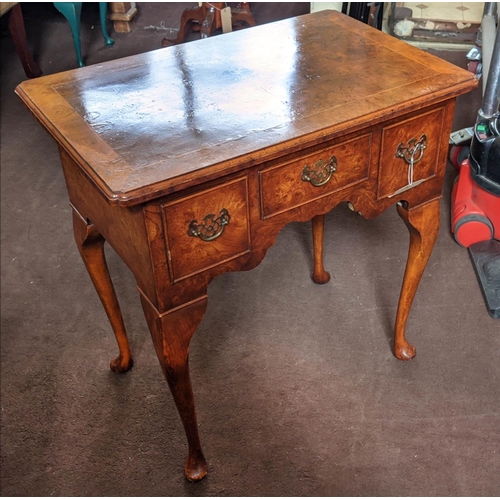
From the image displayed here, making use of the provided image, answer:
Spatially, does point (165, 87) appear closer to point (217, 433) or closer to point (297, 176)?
point (297, 176)

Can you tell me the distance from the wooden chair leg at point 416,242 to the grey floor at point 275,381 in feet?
0.67

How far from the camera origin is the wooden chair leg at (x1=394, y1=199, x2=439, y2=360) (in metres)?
1.62

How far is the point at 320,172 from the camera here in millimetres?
1361

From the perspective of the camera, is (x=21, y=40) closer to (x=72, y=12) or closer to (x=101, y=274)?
(x=72, y=12)

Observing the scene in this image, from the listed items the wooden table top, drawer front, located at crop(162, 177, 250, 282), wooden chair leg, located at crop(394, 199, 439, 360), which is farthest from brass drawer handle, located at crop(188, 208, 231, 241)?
wooden chair leg, located at crop(394, 199, 439, 360)

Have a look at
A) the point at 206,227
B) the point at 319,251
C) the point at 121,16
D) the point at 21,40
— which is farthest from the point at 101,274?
the point at 121,16

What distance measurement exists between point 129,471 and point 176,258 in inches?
26.2

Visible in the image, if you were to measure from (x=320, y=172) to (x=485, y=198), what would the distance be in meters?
1.05

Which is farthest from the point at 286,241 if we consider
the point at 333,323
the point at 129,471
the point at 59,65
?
the point at 59,65

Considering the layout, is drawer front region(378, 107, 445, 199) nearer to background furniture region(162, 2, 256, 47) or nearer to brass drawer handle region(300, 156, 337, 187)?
brass drawer handle region(300, 156, 337, 187)

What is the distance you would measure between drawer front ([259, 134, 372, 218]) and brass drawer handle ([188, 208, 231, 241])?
0.09 metres

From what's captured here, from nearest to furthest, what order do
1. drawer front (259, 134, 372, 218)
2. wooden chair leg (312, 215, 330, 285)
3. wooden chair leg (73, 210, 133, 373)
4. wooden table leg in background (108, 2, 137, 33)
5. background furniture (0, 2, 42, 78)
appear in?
drawer front (259, 134, 372, 218) → wooden chair leg (73, 210, 133, 373) → wooden chair leg (312, 215, 330, 285) → background furniture (0, 2, 42, 78) → wooden table leg in background (108, 2, 137, 33)

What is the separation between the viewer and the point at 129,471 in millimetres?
1634

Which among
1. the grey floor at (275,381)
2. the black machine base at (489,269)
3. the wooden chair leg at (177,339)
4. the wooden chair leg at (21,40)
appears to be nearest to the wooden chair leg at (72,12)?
the wooden chair leg at (21,40)
